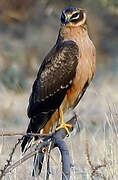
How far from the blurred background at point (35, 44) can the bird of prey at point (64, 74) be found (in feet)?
20.4

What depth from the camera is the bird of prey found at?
5840 millimetres

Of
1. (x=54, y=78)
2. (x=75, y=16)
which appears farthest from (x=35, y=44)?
(x=75, y=16)

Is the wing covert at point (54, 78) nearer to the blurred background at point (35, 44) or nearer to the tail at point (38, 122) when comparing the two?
the tail at point (38, 122)

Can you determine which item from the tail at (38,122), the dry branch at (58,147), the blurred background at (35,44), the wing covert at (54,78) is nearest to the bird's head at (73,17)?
the wing covert at (54,78)

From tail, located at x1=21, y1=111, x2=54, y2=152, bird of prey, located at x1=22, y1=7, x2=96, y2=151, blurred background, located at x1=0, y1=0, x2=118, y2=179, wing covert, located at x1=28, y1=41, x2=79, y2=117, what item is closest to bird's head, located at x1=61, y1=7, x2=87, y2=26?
bird of prey, located at x1=22, y1=7, x2=96, y2=151

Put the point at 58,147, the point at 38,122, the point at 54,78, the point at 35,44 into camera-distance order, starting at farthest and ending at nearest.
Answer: the point at 35,44 → the point at 54,78 → the point at 38,122 → the point at 58,147

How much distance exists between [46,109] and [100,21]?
52.8 ft

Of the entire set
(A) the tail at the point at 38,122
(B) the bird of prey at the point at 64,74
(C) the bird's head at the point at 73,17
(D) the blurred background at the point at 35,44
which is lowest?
(A) the tail at the point at 38,122

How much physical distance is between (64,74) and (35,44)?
13.7 metres

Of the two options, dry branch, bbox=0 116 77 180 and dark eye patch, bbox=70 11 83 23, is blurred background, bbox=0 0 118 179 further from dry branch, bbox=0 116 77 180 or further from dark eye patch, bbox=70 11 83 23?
dry branch, bbox=0 116 77 180

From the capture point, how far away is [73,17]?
598 cm

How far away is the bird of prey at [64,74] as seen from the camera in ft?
19.2

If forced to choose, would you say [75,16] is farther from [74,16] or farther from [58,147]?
[58,147]

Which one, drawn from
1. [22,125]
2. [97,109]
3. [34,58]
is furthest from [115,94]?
[34,58]
